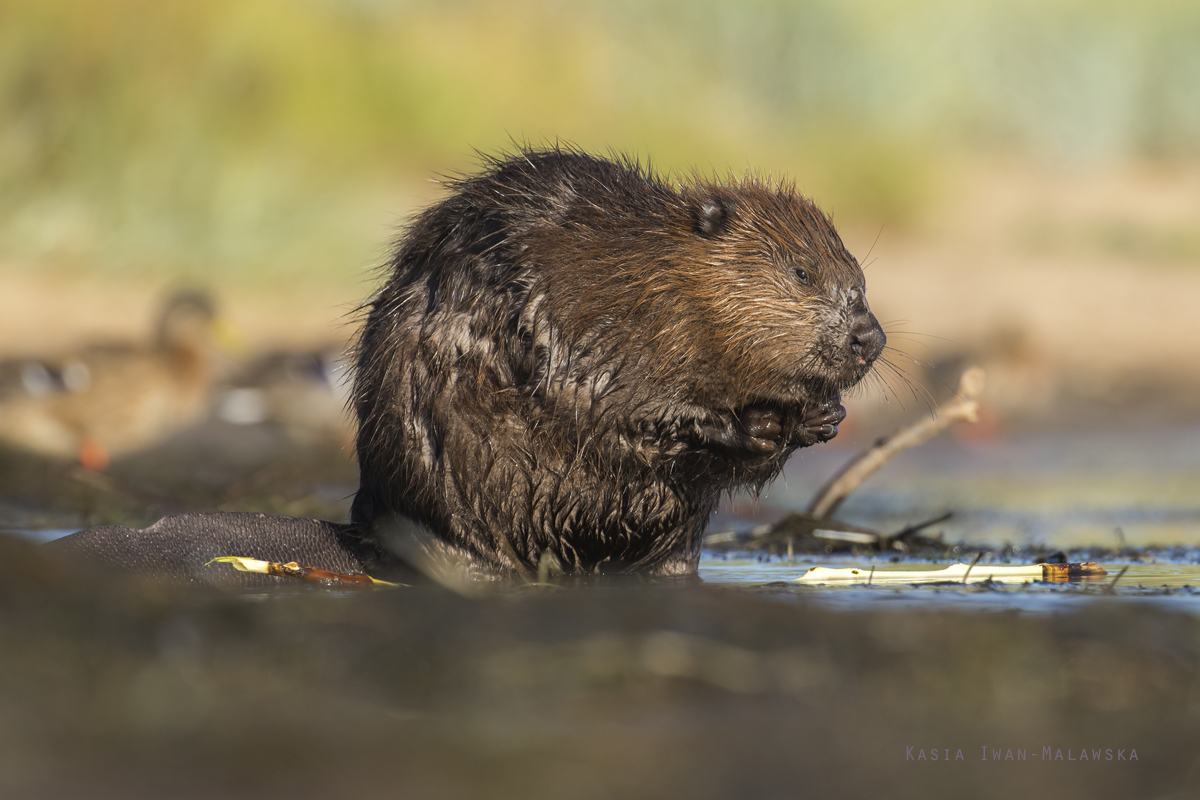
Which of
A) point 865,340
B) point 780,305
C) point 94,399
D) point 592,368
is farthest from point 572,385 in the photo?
point 94,399

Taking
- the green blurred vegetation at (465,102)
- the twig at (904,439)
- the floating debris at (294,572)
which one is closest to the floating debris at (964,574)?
the twig at (904,439)

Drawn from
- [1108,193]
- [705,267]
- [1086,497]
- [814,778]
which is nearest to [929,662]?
[814,778]

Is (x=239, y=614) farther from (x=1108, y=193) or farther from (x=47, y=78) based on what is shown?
(x=1108, y=193)

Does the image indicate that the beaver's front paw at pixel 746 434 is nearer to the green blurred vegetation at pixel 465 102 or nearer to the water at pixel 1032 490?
the water at pixel 1032 490

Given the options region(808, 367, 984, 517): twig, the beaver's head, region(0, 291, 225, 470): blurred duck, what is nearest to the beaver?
the beaver's head

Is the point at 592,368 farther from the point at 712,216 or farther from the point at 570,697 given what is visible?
the point at 570,697

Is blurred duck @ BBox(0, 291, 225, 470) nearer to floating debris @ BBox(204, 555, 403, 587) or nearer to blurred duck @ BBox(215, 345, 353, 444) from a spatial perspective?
blurred duck @ BBox(215, 345, 353, 444)
